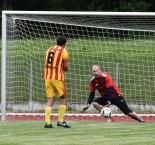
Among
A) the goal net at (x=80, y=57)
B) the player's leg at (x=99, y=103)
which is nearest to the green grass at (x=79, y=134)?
the player's leg at (x=99, y=103)

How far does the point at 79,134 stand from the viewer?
592 inches

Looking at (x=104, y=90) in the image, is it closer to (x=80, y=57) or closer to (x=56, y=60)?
(x=56, y=60)

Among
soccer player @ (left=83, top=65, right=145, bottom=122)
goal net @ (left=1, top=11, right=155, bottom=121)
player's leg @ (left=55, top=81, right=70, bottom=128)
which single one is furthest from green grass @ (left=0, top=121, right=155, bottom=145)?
goal net @ (left=1, top=11, right=155, bottom=121)

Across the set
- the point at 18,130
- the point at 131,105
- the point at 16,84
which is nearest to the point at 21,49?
the point at 16,84

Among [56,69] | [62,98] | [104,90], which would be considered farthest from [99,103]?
[56,69]

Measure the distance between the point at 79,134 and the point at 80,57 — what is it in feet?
31.6

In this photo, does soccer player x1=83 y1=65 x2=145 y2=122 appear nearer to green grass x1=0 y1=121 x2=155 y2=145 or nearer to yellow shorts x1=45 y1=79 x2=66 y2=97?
green grass x1=0 y1=121 x2=155 y2=145

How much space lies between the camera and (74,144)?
13.3m

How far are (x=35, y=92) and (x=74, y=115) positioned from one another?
1724 millimetres

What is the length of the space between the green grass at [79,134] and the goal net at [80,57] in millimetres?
2943

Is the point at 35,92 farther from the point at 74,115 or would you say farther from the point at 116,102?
the point at 116,102

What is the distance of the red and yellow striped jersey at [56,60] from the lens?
638 inches

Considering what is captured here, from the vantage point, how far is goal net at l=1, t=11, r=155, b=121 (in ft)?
65.6

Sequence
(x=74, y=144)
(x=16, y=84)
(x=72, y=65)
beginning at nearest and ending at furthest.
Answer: (x=74, y=144) < (x=16, y=84) < (x=72, y=65)
